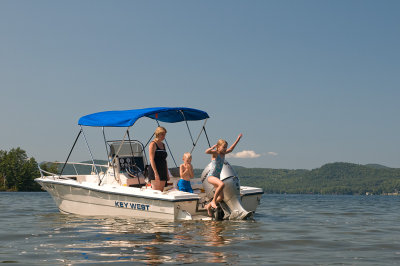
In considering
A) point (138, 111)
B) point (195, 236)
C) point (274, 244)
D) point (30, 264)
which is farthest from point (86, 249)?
point (138, 111)

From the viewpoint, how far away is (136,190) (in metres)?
11.6

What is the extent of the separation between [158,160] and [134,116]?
1.28 m

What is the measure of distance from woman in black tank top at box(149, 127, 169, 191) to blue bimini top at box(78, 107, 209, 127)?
722mm

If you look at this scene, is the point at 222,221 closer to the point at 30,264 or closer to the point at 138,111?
the point at 138,111

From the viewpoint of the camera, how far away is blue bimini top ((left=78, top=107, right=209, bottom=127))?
12.0 metres

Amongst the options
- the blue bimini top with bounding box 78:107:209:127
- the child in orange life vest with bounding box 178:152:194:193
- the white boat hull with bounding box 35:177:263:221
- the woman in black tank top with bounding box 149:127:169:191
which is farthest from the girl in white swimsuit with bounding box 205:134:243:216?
the blue bimini top with bounding box 78:107:209:127

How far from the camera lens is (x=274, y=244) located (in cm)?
826

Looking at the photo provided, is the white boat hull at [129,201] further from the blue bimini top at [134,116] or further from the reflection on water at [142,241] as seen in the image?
the blue bimini top at [134,116]

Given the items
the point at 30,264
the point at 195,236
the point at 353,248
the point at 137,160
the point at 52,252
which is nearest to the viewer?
the point at 30,264

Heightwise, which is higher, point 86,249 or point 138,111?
point 138,111

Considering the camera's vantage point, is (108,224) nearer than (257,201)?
Yes

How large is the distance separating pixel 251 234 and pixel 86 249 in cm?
340

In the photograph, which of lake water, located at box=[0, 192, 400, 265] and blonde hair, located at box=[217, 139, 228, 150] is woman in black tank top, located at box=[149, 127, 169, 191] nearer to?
lake water, located at box=[0, 192, 400, 265]

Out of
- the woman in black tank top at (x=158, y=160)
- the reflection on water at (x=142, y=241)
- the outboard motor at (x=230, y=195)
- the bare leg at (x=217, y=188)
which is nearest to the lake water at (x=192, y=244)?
the reflection on water at (x=142, y=241)
